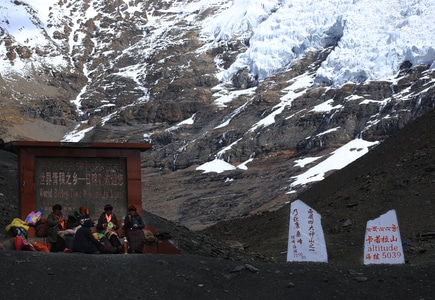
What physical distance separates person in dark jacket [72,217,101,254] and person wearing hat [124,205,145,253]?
931mm

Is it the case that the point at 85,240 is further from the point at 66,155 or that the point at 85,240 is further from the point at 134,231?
the point at 66,155

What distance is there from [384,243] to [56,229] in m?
5.58

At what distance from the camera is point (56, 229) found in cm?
1560

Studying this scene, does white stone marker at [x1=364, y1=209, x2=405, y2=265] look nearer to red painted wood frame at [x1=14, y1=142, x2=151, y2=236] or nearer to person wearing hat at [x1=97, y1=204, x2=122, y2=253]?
red painted wood frame at [x1=14, y1=142, x2=151, y2=236]

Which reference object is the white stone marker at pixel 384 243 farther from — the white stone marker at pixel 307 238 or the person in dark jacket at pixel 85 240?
the person in dark jacket at pixel 85 240

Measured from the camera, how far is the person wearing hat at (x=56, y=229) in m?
15.6

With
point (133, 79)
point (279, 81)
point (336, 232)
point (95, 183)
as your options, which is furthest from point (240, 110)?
point (95, 183)

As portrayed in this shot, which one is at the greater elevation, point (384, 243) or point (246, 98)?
point (246, 98)

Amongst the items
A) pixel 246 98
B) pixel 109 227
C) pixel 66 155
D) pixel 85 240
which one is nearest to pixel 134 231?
pixel 109 227

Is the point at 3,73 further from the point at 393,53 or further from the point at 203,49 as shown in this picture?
the point at 393,53

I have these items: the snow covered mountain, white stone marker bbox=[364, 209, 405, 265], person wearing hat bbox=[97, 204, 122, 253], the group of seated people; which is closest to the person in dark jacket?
the group of seated people

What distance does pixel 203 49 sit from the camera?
639ft

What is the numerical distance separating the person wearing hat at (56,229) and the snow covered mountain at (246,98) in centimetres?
8651

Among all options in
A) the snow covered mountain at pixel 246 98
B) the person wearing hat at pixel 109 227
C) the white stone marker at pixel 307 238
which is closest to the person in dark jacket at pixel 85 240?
the person wearing hat at pixel 109 227
